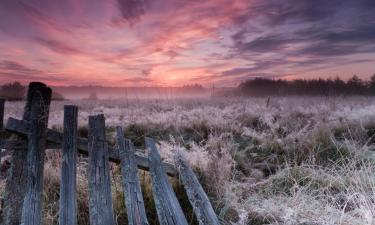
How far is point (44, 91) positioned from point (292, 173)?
3.17 m

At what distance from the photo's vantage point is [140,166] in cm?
331

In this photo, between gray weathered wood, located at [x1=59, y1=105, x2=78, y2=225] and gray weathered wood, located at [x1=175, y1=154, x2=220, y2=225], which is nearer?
gray weathered wood, located at [x1=59, y1=105, x2=78, y2=225]

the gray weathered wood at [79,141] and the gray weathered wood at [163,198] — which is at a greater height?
the gray weathered wood at [79,141]

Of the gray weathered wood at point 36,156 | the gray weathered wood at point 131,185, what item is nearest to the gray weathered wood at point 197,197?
the gray weathered wood at point 131,185

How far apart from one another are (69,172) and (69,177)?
0.04 meters

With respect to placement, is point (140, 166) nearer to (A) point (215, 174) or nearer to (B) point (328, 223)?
(A) point (215, 174)

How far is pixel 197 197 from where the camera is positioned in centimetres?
294

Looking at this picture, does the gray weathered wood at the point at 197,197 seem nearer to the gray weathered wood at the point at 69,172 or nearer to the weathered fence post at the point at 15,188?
the gray weathered wood at the point at 69,172

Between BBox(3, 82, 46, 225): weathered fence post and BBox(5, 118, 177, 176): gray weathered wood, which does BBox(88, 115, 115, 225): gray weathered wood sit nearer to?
BBox(5, 118, 177, 176): gray weathered wood

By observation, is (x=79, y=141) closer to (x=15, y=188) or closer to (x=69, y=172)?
(x=69, y=172)

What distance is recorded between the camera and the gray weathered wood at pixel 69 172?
8.34 feet

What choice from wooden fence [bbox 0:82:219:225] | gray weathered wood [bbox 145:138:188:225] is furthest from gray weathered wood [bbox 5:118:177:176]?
gray weathered wood [bbox 145:138:188:225]

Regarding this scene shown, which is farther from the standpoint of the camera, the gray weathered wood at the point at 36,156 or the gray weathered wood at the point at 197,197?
the gray weathered wood at the point at 197,197

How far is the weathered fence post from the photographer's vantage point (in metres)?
2.61
